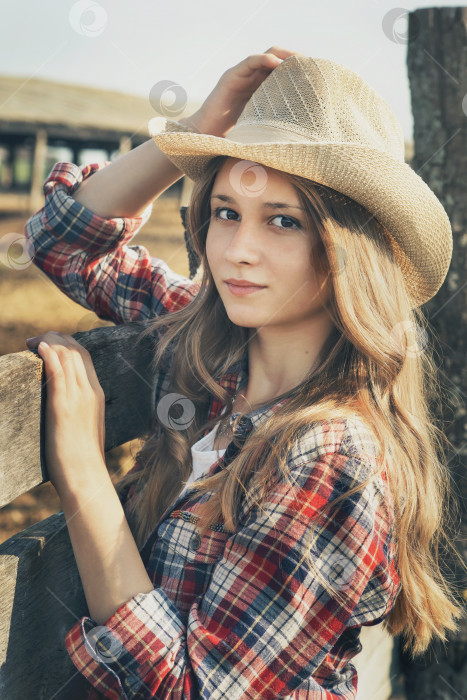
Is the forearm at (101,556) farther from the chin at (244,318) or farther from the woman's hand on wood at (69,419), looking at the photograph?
the chin at (244,318)

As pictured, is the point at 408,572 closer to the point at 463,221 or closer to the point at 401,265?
the point at 401,265

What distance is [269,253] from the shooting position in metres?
1.57

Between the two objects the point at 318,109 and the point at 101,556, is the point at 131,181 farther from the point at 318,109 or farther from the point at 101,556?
the point at 101,556

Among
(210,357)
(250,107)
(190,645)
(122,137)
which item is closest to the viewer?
(190,645)

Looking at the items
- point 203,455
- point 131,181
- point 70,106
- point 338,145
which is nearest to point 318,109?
point 338,145

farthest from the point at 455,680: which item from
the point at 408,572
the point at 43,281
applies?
the point at 43,281

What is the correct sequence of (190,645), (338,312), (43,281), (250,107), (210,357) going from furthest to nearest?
(43,281)
(210,357)
(250,107)
(338,312)
(190,645)

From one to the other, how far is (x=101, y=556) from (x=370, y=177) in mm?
1035

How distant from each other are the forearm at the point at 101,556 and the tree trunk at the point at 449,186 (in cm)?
131

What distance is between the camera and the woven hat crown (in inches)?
62.4

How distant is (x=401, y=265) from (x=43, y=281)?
286 inches

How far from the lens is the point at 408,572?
160 cm

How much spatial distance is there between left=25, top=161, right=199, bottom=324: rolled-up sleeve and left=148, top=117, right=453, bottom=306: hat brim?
0.32 m

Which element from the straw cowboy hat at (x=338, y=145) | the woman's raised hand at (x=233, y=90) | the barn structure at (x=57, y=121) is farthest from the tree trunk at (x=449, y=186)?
the barn structure at (x=57, y=121)
